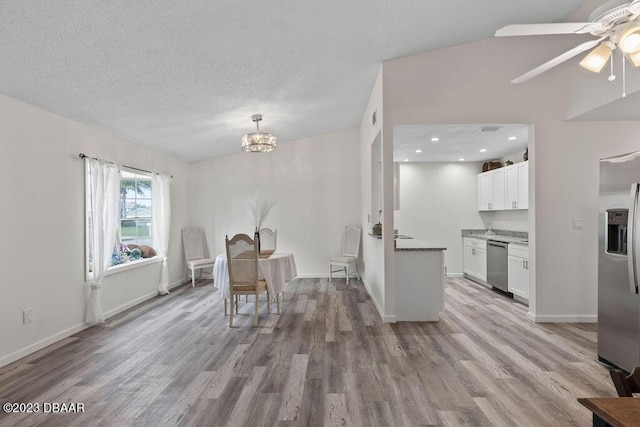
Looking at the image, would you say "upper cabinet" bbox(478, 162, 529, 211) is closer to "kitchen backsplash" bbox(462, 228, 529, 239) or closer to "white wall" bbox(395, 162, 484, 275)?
"white wall" bbox(395, 162, 484, 275)

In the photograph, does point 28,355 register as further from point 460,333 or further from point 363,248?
point 363,248

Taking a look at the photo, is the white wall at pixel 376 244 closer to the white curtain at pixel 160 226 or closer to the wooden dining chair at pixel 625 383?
the wooden dining chair at pixel 625 383

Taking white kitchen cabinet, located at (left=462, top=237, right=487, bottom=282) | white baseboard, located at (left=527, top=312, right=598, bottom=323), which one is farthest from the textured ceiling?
white kitchen cabinet, located at (left=462, top=237, right=487, bottom=282)

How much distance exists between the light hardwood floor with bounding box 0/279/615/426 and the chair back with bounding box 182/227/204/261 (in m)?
2.39

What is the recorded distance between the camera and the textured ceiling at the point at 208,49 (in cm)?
254

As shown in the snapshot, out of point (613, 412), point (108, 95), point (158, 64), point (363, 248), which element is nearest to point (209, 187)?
point (363, 248)

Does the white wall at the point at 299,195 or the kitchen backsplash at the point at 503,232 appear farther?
the white wall at the point at 299,195

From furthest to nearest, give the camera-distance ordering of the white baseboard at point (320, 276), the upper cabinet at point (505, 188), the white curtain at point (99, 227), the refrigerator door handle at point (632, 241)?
the white baseboard at point (320, 276)
the upper cabinet at point (505, 188)
the white curtain at point (99, 227)
the refrigerator door handle at point (632, 241)

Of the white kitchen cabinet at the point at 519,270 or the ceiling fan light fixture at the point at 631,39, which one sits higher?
the ceiling fan light fixture at the point at 631,39

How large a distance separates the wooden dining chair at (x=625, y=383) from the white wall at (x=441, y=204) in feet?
21.2

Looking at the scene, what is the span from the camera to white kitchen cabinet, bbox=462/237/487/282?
6438 mm

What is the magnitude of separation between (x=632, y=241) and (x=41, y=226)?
532 centimetres

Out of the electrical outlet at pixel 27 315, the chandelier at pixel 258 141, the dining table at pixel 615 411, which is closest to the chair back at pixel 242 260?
the chandelier at pixel 258 141

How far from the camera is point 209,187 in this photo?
748 cm
